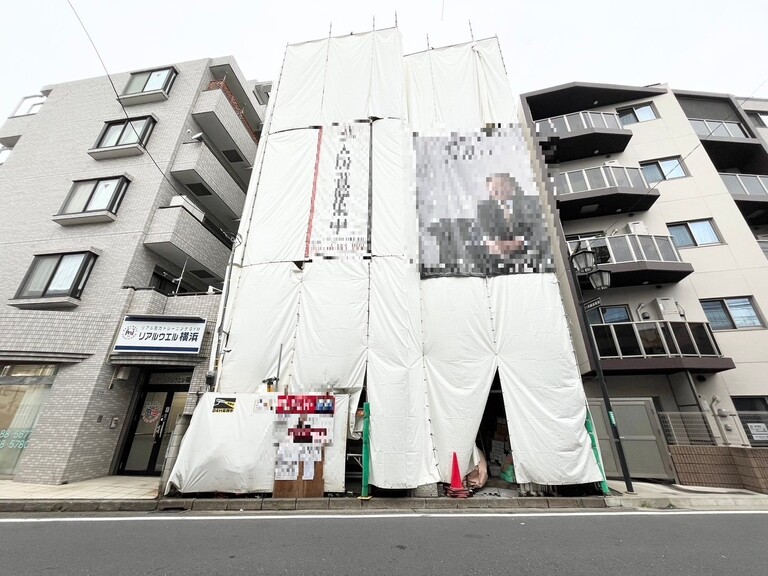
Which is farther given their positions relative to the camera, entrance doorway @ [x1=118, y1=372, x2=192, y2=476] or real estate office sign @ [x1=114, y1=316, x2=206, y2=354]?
entrance doorway @ [x1=118, y1=372, x2=192, y2=476]

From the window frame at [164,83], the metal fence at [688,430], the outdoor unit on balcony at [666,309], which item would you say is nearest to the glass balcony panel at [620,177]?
the outdoor unit on balcony at [666,309]

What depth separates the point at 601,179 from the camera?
12.8 metres

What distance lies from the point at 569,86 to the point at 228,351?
19.1 metres

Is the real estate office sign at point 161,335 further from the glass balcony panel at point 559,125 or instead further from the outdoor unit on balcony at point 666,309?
the glass balcony panel at point 559,125

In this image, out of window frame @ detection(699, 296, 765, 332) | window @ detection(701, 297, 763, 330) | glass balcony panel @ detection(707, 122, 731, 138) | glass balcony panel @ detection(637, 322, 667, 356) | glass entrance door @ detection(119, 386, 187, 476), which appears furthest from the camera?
glass balcony panel @ detection(707, 122, 731, 138)

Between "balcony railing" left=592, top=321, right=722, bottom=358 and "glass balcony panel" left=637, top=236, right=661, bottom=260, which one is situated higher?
"glass balcony panel" left=637, top=236, right=661, bottom=260

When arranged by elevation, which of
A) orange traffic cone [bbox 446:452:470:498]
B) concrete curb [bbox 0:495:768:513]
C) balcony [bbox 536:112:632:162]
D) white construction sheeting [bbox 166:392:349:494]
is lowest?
concrete curb [bbox 0:495:768:513]

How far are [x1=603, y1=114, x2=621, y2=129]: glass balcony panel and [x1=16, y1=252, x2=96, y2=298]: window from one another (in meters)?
20.9

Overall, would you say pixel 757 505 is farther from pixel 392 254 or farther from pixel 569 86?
pixel 569 86

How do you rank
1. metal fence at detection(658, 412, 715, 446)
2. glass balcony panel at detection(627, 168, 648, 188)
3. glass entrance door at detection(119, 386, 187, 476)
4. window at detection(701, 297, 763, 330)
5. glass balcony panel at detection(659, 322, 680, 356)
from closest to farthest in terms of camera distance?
metal fence at detection(658, 412, 715, 446) < glass entrance door at detection(119, 386, 187, 476) < glass balcony panel at detection(659, 322, 680, 356) < window at detection(701, 297, 763, 330) < glass balcony panel at detection(627, 168, 648, 188)

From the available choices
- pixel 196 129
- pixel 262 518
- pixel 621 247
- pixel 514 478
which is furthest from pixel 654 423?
pixel 196 129

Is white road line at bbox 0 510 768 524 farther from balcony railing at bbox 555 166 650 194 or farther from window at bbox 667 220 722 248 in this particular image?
balcony railing at bbox 555 166 650 194

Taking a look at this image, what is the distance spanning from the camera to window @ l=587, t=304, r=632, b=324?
11767 millimetres

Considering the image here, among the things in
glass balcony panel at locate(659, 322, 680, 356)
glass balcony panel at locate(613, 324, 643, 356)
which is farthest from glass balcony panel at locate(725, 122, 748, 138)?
glass balcony panel at locate(613, 324, 643, 356)
